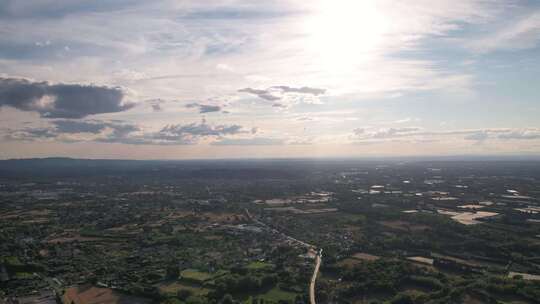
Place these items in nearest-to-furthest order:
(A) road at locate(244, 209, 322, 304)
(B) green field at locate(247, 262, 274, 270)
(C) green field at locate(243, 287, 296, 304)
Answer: (C) green field at locate(243, 287, 296, 304)
(A) road at locate(244, 209, 322, 304)
(B) green field at locate(247, 262, 274, 270)

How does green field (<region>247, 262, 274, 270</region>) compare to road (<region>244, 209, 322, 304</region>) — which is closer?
road (<region>244, 209, 322, 304</region>)

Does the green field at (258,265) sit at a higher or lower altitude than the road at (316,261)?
higher

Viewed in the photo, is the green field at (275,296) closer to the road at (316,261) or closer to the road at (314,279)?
the road at (314,279)

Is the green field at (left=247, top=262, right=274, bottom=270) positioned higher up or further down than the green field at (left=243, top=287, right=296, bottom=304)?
higher up

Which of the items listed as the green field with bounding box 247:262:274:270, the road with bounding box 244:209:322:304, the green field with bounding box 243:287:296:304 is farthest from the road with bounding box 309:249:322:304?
the green field with bounding box 247:262:274:270

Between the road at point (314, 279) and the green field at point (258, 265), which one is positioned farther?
the green field at point (258, 265)

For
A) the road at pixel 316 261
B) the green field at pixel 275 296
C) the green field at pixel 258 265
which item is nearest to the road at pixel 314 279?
the road at pixel 316 261

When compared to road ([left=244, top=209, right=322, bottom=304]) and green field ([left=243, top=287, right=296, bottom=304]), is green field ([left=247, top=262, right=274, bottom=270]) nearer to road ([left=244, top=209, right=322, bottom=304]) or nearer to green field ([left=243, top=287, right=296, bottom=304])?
road ([left=244, top=209, right=322, bottom=304])

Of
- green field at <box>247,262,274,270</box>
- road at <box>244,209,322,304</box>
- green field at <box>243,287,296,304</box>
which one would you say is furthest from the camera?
green field at <box>247,262,274,270</box>

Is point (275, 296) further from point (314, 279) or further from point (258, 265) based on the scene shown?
point (258, 265)

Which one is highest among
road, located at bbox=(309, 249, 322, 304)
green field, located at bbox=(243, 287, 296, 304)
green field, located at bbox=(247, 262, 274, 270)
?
green field, located at bbox=(247, 262, 274, 270)

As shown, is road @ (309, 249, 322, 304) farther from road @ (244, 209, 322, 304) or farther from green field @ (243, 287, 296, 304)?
green field @ (243, 287, 296, 304)

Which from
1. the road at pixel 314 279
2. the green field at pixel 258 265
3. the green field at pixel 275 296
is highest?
the green field at pixel 258 265
